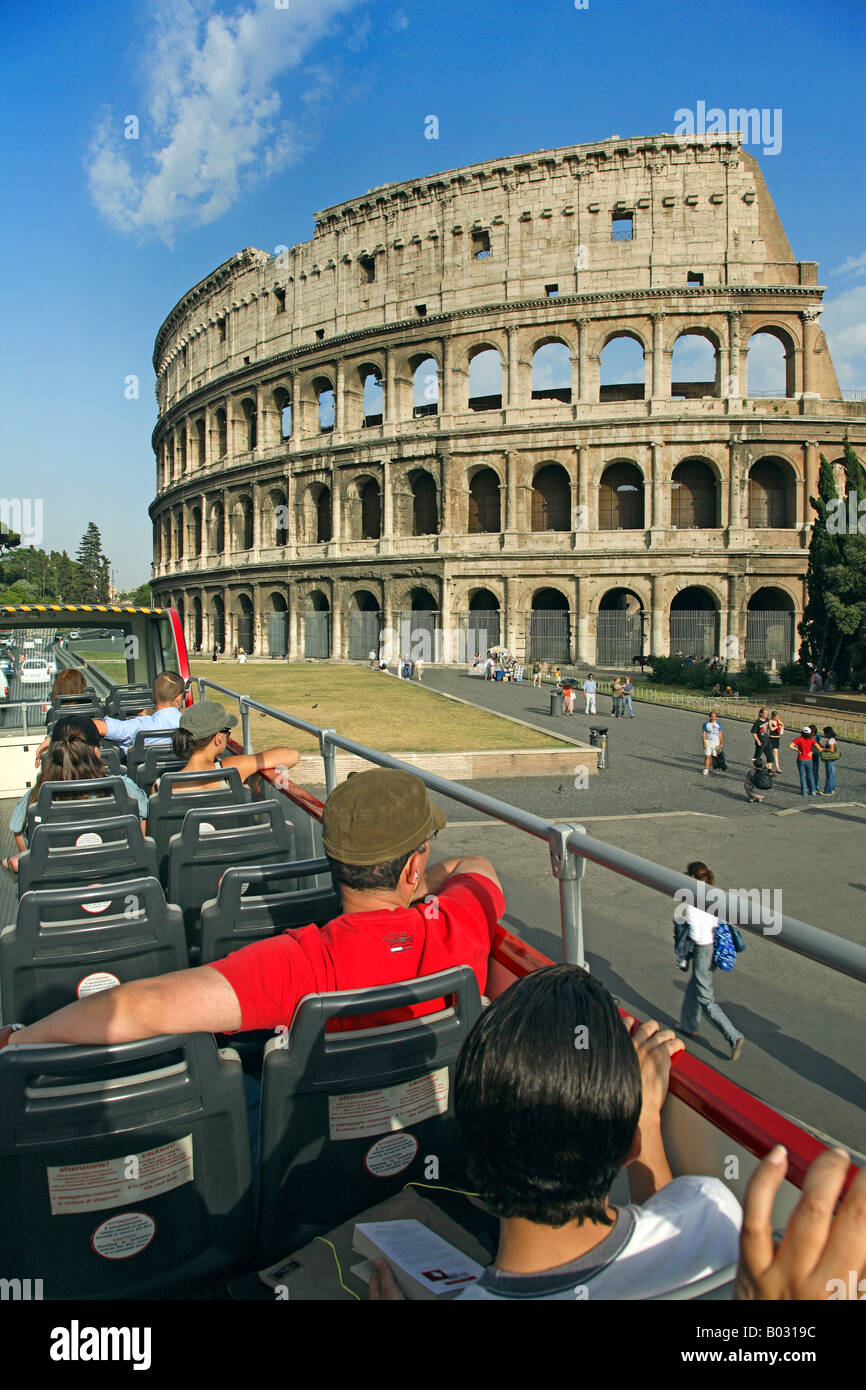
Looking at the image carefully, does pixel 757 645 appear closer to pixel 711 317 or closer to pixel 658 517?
pixel 658 517

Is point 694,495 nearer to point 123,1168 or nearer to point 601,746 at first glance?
point 601,746

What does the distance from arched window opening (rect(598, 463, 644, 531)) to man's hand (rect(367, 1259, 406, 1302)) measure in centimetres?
4007

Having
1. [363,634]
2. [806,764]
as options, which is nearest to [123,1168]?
[806,764]

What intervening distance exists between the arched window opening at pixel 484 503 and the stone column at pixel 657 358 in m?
8.67

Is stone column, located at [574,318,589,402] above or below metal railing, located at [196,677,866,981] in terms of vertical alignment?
above

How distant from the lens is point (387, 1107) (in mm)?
2092

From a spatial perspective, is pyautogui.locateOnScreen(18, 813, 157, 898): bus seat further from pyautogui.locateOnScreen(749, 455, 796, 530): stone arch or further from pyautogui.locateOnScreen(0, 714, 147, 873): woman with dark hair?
pyautogui.locateOnScreen(749, 455, 796, 530): stone arch

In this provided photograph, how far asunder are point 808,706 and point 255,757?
26178 millimetres

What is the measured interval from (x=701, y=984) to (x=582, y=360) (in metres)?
37.3

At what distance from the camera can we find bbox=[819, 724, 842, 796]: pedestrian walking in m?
16.5

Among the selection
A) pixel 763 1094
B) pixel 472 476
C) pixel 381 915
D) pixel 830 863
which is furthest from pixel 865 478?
pixel 381 915

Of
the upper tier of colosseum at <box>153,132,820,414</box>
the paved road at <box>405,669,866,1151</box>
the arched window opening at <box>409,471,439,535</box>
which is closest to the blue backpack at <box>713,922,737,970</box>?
the paved road at <box>405,669,866,1151</box>

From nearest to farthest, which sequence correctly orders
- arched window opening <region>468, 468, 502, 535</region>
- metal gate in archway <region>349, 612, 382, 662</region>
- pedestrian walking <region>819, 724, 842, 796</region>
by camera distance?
1. pedestrian walking <region>819, 724, 842, 796</region>
2. arched window opening <region>468, 468, 502, 535</region>
3. metal gate in archway <region>349, 612, 382, 662</region>
